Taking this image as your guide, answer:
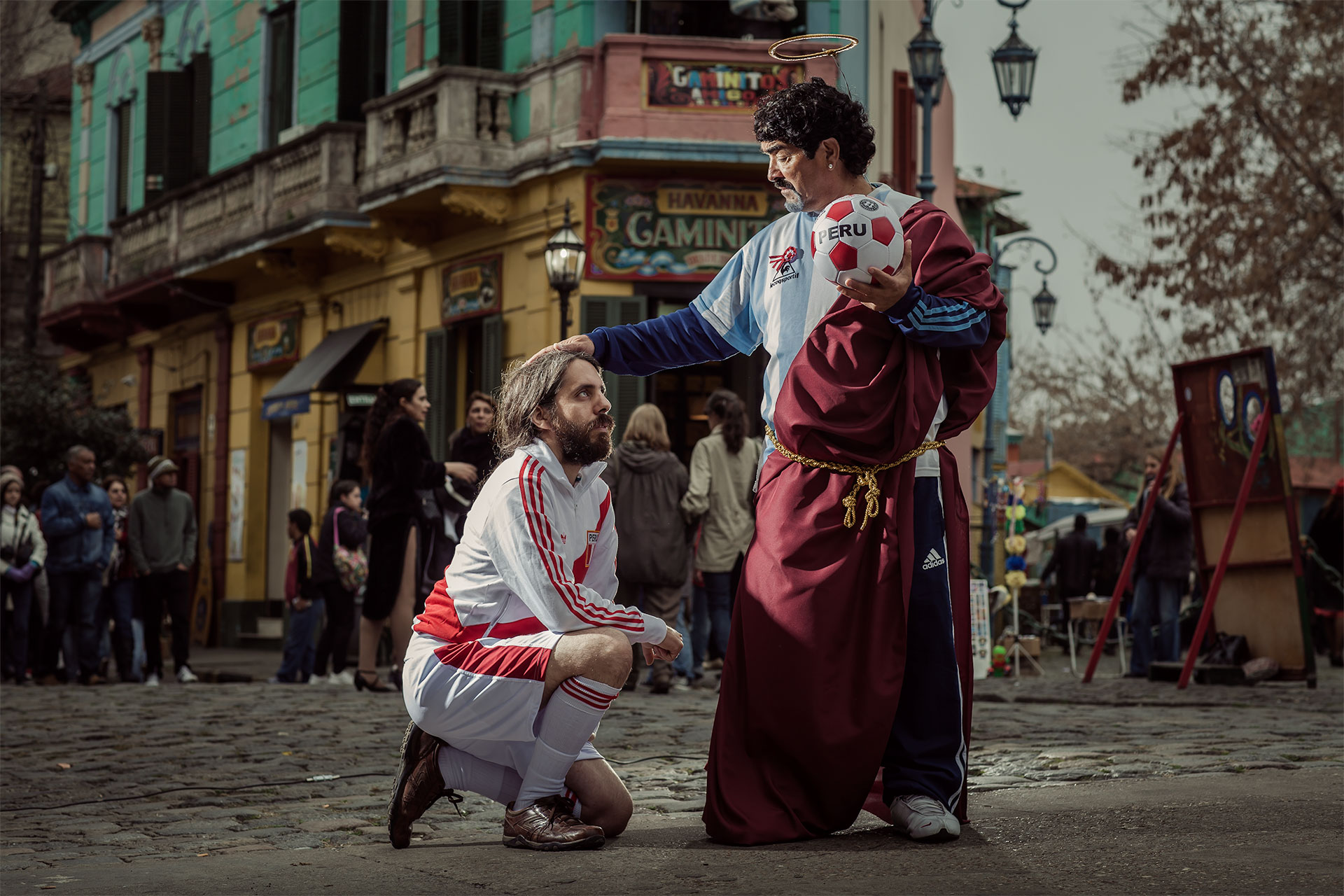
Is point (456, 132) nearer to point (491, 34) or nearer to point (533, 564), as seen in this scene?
point (491, 34)

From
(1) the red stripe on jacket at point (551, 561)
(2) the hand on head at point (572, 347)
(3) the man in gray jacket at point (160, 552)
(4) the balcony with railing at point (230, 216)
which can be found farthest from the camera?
(4) the balcony with railing at point (230, 216)

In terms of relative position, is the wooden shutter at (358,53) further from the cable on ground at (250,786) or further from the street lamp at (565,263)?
the cable on ground at (250,786)

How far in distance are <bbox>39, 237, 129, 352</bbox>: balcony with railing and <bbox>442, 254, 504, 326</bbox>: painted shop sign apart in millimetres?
8959

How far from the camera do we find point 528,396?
4.68m

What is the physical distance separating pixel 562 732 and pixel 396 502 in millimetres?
6137

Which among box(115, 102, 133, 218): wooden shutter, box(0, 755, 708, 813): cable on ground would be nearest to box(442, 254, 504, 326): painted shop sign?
box(115, 102, 133, 218): wooden shutter

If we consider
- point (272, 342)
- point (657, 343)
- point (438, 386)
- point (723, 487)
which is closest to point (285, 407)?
point (438, 386)

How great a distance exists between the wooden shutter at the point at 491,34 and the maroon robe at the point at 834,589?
47.7ft

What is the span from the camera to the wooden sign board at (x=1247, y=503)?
10688 mm

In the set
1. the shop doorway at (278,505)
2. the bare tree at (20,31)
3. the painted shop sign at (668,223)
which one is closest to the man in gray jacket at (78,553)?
the painted shop sign at (668,223)

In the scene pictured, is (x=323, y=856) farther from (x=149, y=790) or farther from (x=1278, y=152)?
(x=1278, y=152)

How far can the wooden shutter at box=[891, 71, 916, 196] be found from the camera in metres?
19.8

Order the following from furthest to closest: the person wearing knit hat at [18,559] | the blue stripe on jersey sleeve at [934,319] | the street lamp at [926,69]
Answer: the street lamp at [926,69] < the person wearing knit hat at [18,559] < the blue stripe on jersey sleeve at [934,319]

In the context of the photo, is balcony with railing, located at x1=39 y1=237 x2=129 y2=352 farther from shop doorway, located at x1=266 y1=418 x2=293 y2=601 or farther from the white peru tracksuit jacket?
the white peru tracksuit jacket
